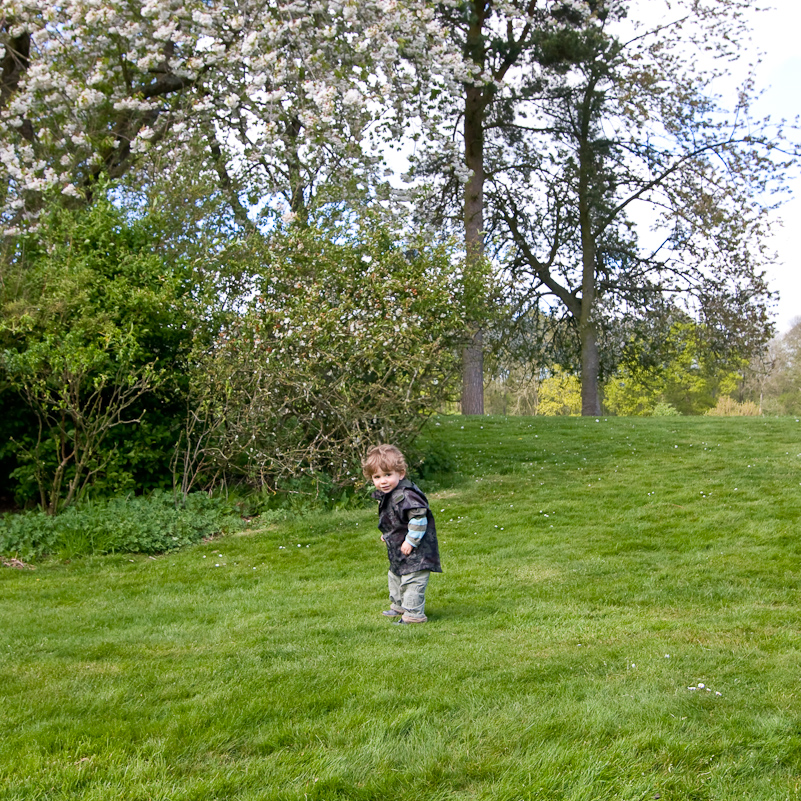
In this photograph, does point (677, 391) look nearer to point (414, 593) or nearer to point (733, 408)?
point (733, 408)

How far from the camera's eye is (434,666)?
3.99 meters

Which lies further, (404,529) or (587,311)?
(587,311)

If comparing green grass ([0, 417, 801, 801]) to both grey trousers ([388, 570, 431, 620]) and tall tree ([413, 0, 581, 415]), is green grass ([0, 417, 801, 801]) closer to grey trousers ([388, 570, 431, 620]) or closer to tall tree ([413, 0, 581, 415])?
grey trousers ([388, 570, 431, 620])

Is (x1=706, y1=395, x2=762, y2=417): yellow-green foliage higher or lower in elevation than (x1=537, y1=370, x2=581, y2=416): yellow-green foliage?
lower

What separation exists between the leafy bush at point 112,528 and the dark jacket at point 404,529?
3861 millimetres

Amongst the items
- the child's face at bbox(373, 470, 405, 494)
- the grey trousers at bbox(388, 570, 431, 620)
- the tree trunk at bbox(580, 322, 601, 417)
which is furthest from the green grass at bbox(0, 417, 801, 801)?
the tree trunk at bbox(580, 322, 601, 417)

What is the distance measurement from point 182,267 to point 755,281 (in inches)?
616

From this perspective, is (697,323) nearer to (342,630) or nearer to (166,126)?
(166,126)

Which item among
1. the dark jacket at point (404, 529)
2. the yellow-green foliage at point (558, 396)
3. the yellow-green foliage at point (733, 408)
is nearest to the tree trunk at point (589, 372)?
the yellow-green foliage at point (733, 408)

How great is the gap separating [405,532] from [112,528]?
4.40 meters

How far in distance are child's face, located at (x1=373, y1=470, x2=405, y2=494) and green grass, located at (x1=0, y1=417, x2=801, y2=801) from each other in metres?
0.83

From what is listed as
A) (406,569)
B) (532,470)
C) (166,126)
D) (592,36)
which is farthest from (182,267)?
(592,36)

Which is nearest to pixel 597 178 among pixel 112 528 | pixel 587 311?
pixel 587 311

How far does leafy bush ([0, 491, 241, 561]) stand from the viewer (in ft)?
26.6
